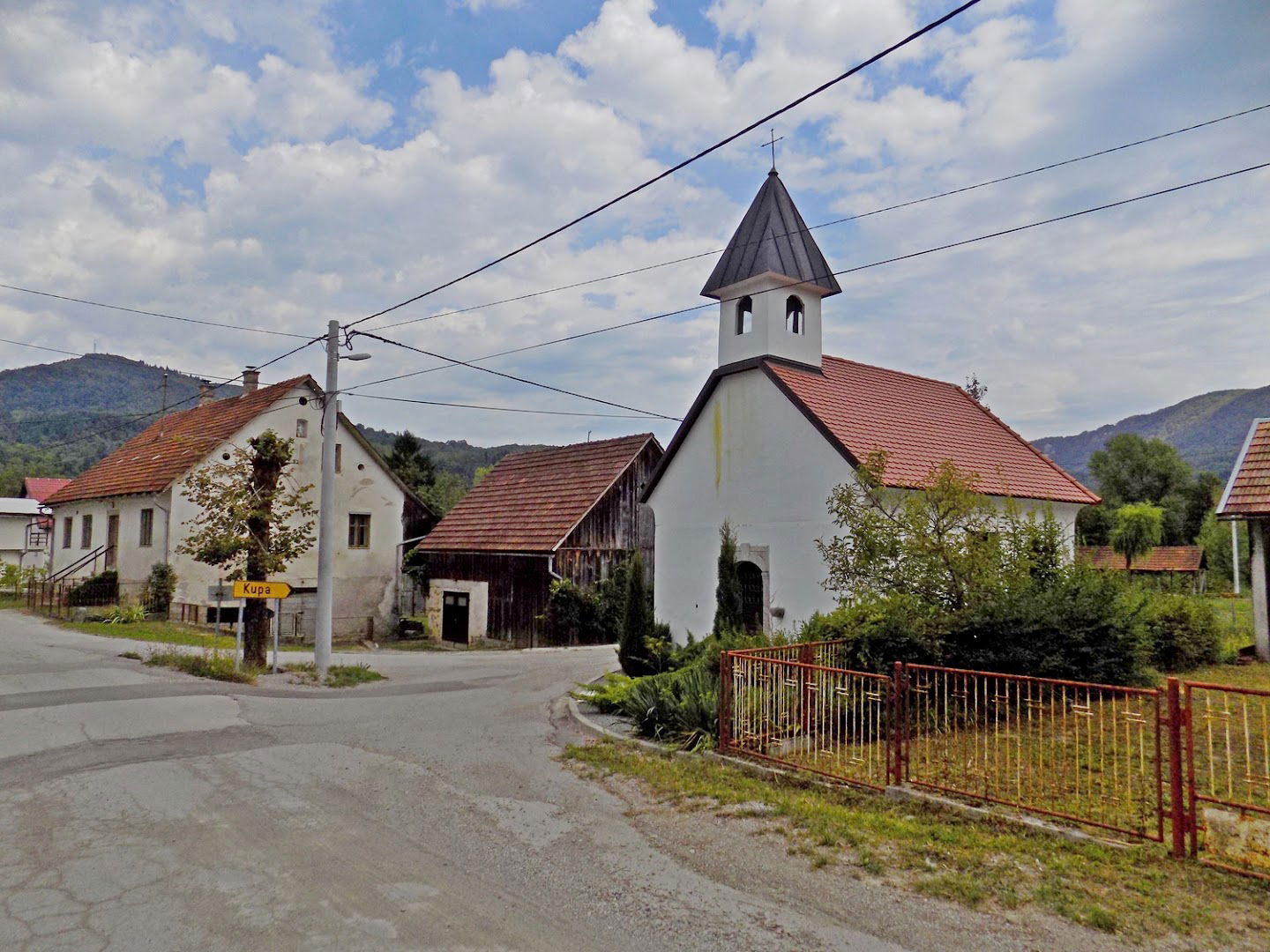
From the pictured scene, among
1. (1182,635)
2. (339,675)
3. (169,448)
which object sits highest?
(169,448)

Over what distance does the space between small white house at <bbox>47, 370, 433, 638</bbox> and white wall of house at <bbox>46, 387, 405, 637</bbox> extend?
4 cm

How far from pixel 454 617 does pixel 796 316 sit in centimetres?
Result: 1718

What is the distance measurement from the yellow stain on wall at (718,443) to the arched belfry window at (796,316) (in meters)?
2.54

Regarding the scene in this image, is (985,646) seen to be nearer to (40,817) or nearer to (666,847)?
(666,847)

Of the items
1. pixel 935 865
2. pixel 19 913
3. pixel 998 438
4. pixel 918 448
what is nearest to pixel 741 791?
pixel 935 865

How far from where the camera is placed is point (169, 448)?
31.7m

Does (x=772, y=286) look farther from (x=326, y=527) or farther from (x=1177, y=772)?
(x=1177, y=772)

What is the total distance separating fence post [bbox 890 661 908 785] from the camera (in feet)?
26.3

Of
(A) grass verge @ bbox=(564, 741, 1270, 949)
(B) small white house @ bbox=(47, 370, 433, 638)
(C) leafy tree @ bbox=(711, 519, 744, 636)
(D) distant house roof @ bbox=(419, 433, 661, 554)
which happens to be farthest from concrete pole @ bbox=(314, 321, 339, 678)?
(B) small white house @ bbox=(47, 370, 433, 638)

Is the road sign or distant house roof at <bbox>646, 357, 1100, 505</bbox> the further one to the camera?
distant house roof at <bbox>646, 357, 1100, 505</bbox>

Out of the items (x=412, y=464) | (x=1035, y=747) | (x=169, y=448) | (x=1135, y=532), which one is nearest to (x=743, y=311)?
(x=1035, y=747)

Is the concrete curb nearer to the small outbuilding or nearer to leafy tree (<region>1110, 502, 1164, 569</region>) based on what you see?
the small outbuilding

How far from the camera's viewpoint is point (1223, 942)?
16.5ft

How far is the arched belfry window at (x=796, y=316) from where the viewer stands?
19.1 metres
